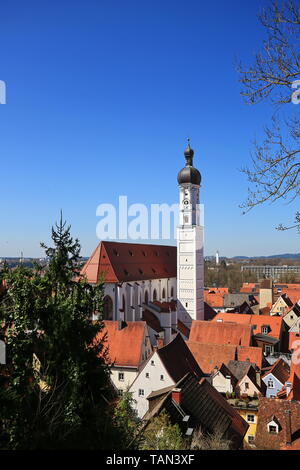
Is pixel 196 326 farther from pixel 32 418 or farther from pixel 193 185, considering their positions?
pixel 32 418

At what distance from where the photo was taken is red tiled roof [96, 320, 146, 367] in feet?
92.8

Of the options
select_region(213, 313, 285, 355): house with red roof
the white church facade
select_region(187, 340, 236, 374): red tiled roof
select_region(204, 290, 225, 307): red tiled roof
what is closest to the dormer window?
select_region(187, 340, 236, 374): red tiled roof

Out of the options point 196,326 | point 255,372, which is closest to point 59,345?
point 255,372

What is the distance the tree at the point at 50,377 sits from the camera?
9.02 m

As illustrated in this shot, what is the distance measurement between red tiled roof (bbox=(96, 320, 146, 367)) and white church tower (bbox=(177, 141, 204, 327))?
20.6m

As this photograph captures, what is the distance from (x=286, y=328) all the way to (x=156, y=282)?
16.7 metres

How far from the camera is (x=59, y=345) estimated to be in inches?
394

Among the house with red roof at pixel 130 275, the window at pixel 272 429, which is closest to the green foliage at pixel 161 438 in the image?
the window at pixel 272 429

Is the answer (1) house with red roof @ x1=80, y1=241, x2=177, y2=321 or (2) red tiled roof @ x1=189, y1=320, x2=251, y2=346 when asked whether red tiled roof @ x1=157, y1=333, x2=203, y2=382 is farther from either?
(1) house with red roof @ x1=80, y1=241, x2=177, y2=321

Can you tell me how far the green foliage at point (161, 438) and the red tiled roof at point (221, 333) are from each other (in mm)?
21470

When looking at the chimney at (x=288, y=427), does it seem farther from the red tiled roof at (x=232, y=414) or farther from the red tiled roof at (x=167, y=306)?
the red tiled roof at (x=167, y=306)

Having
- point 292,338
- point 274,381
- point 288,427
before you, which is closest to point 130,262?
point 292,338

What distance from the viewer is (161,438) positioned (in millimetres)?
12070

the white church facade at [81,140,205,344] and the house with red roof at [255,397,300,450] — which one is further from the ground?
the white church facade at [81,140,205,344]
